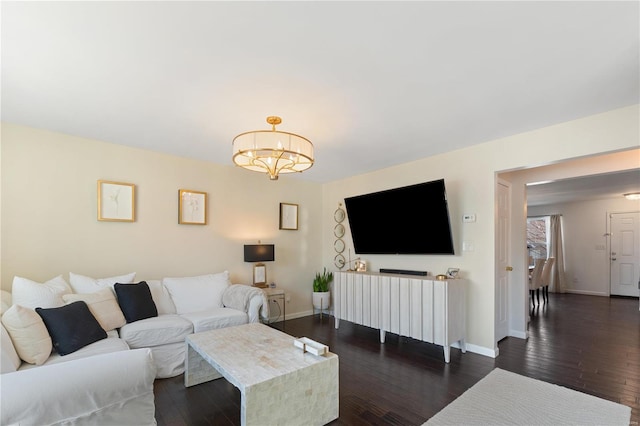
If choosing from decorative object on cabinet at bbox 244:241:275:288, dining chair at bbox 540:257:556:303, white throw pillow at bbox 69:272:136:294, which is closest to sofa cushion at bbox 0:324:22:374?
white throw pillow at bbox 69:272:136:294

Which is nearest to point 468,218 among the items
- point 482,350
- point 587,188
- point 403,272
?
point 403,272

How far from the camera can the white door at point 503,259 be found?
13.3 ft

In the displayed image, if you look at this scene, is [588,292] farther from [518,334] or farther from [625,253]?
[518,334]

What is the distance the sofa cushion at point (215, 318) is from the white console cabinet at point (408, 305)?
1660 mm

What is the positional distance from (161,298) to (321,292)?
261 centimetres

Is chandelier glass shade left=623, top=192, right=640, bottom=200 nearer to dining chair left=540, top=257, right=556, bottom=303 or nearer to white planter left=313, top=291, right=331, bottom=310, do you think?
dining chair left=540, top=257, right=556, bottom=303

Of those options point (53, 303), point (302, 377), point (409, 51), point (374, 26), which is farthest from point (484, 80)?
point (53, 303)

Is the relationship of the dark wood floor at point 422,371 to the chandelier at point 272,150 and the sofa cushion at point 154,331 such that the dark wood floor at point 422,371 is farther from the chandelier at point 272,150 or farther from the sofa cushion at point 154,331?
the chandelier at point 272,150

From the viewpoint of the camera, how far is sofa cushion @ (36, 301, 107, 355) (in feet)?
7.70

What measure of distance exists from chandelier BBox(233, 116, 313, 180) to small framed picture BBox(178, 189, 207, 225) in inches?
68.7

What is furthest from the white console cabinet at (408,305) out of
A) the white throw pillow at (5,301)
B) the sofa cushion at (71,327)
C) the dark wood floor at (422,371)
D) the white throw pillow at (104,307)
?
the white throw pillow at (5,301)

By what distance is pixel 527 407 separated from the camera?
93.3 inches

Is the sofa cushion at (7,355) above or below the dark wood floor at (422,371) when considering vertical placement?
above

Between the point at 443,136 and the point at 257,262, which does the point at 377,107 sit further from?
the point at 257,262
